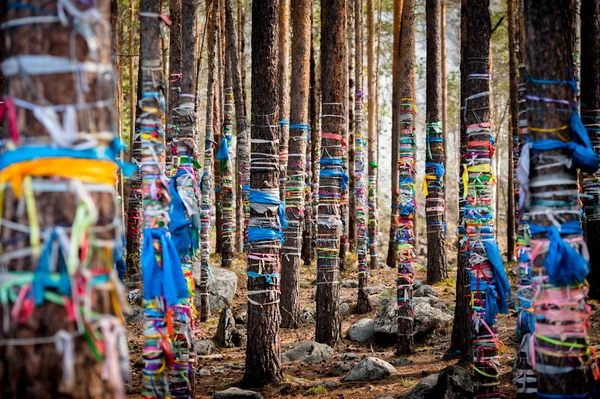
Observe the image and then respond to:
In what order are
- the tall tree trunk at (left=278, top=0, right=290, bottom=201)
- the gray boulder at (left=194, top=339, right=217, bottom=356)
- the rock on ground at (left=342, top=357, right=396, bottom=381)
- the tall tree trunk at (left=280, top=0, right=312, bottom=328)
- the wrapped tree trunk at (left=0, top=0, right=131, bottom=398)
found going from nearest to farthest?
1. the wrapped tree trunk at (left=0, top=0, right=131, bottom=398)
2. the rock on ground at (left=342, top=357, right=396, bottom=381)
3. the gray boulder at (left=194, top=339, right=217, bottom=356)
4. the tall tree trunk at (left=280, top=0, right=312, bottom=328)
5. the tall tree trunk at (left=278, top=0, right=290, bottom=201)

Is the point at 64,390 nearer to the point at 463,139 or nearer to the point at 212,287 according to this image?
the point at 463,139

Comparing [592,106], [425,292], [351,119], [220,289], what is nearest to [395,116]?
[351,119]

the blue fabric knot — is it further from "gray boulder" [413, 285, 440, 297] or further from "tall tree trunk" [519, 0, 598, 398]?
"gray boulder" [413, 285, 440, 297]

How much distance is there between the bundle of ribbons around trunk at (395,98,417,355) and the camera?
820 cm

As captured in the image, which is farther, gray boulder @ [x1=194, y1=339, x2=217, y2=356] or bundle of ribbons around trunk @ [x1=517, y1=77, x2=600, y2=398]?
gray boulder @ [x1=194, y1=339, x2=217, y2=356]

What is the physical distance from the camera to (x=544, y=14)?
12.0ft

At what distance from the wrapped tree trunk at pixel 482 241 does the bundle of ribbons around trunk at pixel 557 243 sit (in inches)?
51.9

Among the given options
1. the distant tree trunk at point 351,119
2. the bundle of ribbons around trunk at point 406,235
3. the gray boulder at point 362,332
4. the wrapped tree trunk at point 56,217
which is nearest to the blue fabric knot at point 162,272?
the wrapped tree trunk at point 56,217

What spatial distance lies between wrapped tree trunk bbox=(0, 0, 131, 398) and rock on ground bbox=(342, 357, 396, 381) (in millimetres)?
4877

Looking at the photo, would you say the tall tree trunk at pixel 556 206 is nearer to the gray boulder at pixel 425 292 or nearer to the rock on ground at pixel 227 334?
the rock on ground at pixel 227 334

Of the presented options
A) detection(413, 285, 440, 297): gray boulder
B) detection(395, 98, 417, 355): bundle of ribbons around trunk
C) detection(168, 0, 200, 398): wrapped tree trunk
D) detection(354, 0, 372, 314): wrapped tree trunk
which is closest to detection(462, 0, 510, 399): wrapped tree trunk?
detection(168, 0, 200, 398): wrapped tree trunk

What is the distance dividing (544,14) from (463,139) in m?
3.69

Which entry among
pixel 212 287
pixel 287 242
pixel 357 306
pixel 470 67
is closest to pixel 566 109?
pixel 470 67

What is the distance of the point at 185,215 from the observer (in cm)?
526
